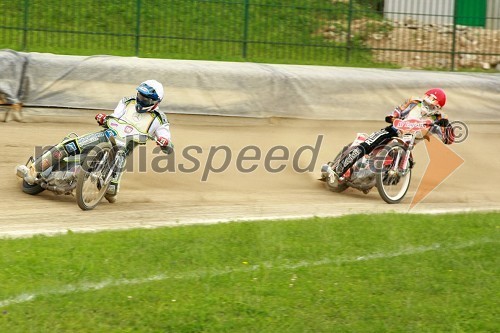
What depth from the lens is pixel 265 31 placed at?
21.6m

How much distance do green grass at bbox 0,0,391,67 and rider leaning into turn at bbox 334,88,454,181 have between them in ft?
22.0

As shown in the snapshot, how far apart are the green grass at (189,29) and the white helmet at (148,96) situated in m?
7.03

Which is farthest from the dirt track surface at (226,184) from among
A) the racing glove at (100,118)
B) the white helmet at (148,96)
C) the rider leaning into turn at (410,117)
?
the white helmet at (148,96)

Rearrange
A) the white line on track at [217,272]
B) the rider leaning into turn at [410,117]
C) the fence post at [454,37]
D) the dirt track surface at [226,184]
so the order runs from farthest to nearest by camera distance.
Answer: the fence post at [454,37]
the rider leaning into turn at [410,117]
the dirt track surface at [226,184]
the white line on track at [217,272]

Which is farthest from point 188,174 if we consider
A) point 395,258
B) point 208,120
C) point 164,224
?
point 395,258

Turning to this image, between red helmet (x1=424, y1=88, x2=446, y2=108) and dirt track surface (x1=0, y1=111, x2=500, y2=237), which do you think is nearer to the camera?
dirt track surface (x1=0, y1=111, x2=500, y2=237)

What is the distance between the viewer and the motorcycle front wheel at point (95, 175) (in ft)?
38.2

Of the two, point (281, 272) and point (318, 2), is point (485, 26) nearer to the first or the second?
point (318, 2)

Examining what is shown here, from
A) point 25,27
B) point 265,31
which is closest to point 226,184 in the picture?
point 25,27

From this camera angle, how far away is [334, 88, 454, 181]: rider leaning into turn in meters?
14.4

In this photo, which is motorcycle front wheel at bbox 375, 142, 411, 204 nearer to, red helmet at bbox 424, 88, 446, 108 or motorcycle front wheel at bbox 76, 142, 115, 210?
red helmet at bbox 424, 88, 446, 108

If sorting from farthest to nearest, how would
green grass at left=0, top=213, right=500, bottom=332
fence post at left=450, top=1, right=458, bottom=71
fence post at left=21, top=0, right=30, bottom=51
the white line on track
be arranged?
fence post at left=450, top=1, right=458, bottom=71
fence post at left=21, top=0, right=30, bottom=51
the white line on track
green grass at left=0, top=213, right=500, bottom=332

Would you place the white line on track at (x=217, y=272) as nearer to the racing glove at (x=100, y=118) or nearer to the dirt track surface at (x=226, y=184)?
the dirt track surface at (x=226, y=184)

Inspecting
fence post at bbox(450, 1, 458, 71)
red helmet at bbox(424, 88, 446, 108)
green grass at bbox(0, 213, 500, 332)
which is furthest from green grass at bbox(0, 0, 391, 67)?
green grass at bbox(0, 213, 500, 332)
